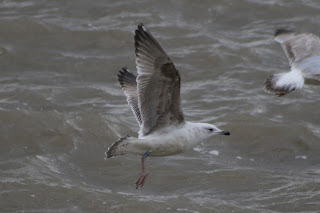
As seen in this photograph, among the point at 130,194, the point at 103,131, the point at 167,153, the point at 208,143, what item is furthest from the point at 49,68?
the point at 167,153

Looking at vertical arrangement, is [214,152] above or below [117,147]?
below

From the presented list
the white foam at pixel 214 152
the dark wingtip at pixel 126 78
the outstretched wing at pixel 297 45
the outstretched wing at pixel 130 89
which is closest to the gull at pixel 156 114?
the outstretched wing at pixel 130 89

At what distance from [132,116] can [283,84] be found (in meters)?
2.66

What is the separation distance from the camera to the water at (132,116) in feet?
24.7

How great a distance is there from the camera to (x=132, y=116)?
30.9 ft

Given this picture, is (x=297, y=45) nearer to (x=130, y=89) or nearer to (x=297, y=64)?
(x=297, y=64)

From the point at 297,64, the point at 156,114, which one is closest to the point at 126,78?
the point at 156,114

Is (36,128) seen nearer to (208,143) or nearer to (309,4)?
(208,143)

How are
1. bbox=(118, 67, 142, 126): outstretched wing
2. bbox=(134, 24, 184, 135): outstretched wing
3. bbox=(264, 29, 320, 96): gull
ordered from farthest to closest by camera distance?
bbox=(264, 29, 320, 96): gull
bbox=(118, 67, 142, 126): outstretched wing
bbox=(134, 24, 184, 135): outstretched wing

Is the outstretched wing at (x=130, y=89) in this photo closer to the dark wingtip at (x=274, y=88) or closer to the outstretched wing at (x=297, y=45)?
the dark wingtip at (x=274, y=88)

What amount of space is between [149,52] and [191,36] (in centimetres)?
573

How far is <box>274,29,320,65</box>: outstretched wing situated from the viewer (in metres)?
8.34

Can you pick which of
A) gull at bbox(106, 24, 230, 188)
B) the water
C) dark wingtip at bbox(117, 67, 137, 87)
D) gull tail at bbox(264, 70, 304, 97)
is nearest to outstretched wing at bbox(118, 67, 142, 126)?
dark wingtip at bbox(117, 67, 137, 87)

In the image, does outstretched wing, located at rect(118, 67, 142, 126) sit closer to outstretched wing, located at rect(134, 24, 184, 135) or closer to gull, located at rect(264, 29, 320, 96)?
outstretched wing, located at rect(134, 24, 184, 135)
